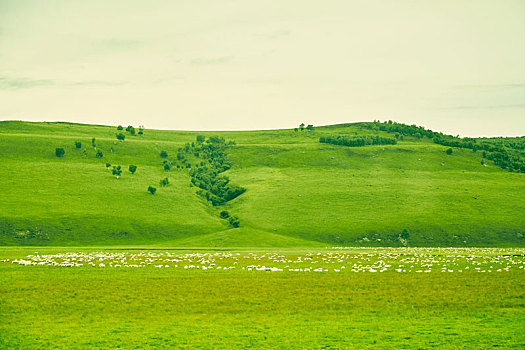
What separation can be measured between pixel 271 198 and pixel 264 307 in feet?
339

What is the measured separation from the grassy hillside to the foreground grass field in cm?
5336

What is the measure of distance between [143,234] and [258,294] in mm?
78698

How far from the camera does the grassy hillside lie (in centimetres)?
10962

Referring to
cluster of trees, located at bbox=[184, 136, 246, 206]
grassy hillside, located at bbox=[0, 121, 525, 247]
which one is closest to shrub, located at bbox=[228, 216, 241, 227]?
grassy hillside, located at bbox=[0, 121, 525, 247]

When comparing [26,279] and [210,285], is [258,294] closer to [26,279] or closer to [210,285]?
[210,285]

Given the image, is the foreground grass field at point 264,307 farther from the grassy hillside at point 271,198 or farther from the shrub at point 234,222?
the shrub at point 234,222

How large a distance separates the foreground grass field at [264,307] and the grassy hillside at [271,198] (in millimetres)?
53363

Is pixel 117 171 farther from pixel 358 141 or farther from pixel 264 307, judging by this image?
pixel 264 307

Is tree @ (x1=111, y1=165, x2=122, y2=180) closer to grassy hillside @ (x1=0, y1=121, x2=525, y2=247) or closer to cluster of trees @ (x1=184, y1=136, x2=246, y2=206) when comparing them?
grassy hillside @ (x1=0, y1=121, x2=525, y2=247)

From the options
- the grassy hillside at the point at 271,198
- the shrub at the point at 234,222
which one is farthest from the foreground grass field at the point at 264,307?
the shrub at the point at 234,222

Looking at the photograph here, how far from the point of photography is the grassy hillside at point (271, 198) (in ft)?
360

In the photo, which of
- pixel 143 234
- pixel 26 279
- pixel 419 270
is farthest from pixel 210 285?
pixel 143 234

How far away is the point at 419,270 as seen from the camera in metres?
48.4

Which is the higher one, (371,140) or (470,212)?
(371,140)
